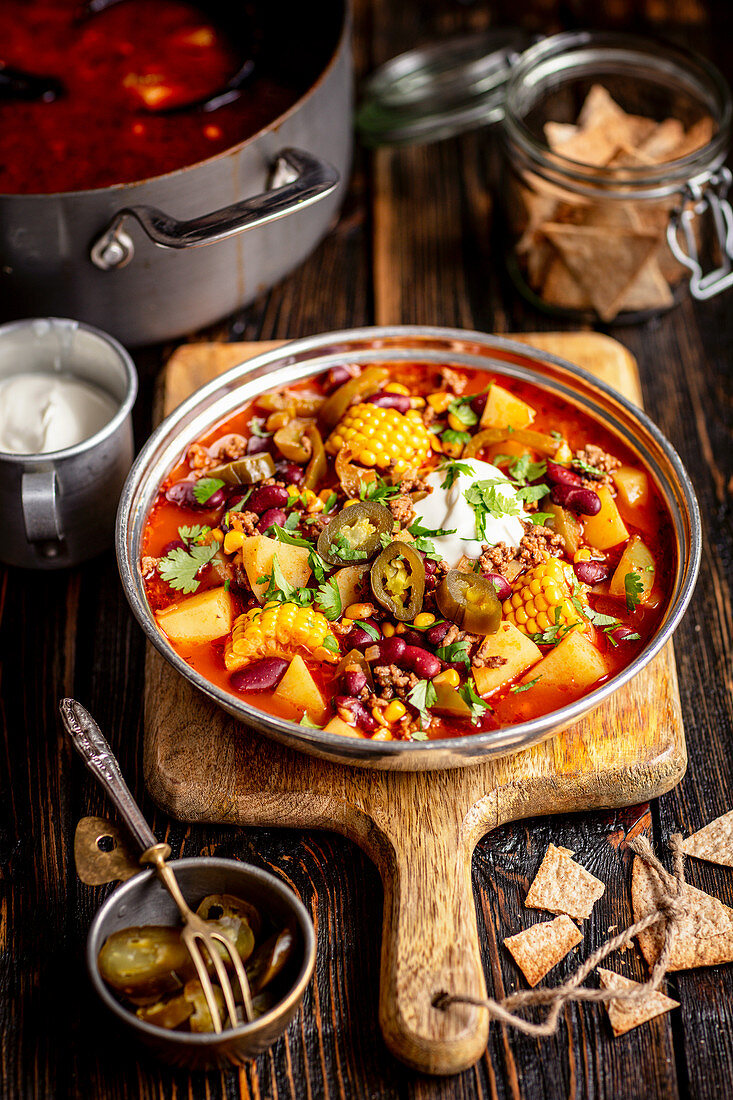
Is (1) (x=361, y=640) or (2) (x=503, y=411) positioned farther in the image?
(2) (x=503, y=411)

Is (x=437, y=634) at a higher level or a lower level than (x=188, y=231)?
lower

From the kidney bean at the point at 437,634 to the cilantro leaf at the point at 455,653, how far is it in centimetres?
3

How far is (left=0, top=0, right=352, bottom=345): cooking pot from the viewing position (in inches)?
153

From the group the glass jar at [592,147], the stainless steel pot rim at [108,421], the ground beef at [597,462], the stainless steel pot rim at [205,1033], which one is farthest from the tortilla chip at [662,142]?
the stainless steel pot rim at [205,1033]

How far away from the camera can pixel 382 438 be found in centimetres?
382

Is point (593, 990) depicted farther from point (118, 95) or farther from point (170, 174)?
point (118, 95)

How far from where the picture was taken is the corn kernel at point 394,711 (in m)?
3.25

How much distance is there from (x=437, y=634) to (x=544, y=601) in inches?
13.9

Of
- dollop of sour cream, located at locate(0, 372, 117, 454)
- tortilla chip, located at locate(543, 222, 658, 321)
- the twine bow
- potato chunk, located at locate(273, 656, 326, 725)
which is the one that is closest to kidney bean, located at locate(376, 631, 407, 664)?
potato chunk, located at locate(273, 656, 326, 725)

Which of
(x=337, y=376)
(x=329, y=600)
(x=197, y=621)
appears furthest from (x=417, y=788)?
(x=337, y=376)

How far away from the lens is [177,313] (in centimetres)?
464

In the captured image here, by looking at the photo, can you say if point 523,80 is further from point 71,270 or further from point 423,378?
point 71,270

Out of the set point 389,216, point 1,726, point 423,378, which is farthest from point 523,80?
point 1,726

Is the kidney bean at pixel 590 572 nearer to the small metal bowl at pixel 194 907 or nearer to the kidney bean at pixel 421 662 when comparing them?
the kidney bean at pixel 421 662
